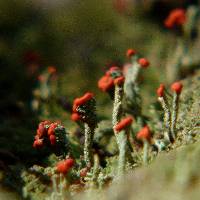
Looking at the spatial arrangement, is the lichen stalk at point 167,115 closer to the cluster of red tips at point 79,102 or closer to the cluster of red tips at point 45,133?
the cluster of red tips at point 79,102

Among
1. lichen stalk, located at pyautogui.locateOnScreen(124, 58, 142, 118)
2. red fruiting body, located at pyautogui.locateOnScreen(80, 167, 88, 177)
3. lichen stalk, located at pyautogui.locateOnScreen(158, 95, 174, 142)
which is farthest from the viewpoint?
lichen stalk, located at pyautogui.locateOnScreen(124, 58, 142, 118)

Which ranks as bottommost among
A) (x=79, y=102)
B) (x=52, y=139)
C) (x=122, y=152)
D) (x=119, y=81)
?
(x=122, y=152)

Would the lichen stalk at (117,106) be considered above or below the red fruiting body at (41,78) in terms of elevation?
below

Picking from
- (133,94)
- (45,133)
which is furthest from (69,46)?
(45,133)

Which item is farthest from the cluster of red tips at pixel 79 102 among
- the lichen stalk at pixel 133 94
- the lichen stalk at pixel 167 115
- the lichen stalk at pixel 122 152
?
the lichen stalk at pixel 133 94

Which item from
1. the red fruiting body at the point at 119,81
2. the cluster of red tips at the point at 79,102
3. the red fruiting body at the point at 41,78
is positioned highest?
the red fruiting body at the point at 41,78

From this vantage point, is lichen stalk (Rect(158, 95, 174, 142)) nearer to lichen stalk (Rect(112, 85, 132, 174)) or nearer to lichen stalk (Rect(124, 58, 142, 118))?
lichen stalk (Rect(112, 85, 132, 174))

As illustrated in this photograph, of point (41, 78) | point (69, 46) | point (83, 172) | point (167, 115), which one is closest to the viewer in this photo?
point (83, 172)

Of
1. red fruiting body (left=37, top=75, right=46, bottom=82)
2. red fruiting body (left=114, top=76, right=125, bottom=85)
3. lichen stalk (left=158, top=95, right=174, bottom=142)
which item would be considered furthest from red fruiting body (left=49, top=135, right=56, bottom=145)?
red fruiting body (left=37, top=75, right=46, bottom=82)

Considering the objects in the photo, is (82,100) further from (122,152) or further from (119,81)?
(122,152)
